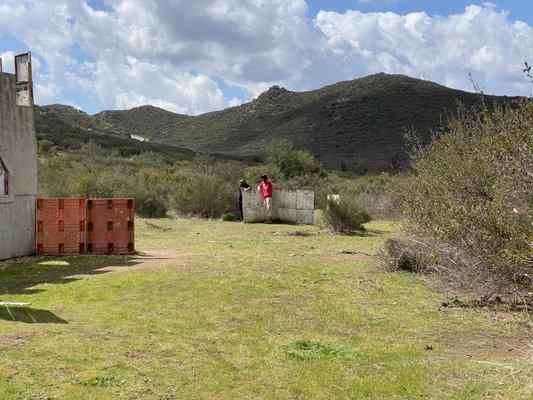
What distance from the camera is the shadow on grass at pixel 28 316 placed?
24.1 ft

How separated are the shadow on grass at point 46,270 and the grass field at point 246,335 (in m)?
0.04

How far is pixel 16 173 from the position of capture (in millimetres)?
13398

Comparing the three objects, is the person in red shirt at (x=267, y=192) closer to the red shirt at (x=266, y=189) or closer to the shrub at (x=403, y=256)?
the red shirt at (x=266, y=189)

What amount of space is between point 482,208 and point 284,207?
657 inches

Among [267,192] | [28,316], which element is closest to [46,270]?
[28,316]

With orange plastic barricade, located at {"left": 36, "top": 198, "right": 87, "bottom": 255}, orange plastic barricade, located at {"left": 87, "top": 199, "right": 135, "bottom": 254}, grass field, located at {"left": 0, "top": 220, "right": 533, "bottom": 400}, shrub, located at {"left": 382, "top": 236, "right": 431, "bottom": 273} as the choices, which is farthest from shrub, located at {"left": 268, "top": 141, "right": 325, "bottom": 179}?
grass field, located at {"left": 0, "top": 220, "right": 533, "bottom": 400}

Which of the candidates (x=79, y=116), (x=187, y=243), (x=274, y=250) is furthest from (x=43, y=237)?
(x=79, y=116)

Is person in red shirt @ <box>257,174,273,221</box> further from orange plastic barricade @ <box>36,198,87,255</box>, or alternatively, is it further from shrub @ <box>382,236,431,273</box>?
shrub @ <box>382,236,431,273</box>

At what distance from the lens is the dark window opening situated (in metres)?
13.0

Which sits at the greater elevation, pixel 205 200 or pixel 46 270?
pixel 205 200

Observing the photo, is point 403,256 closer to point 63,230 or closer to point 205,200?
point 63,230

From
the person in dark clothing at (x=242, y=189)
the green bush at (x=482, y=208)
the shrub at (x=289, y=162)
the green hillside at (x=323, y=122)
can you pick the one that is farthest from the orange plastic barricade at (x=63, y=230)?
the green hillside at (x=323, y=122)

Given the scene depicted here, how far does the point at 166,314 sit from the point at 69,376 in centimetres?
273

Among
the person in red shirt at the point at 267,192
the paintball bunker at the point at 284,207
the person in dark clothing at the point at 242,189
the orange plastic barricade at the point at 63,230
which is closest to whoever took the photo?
the orange plastic barricade at the point at 63,230
